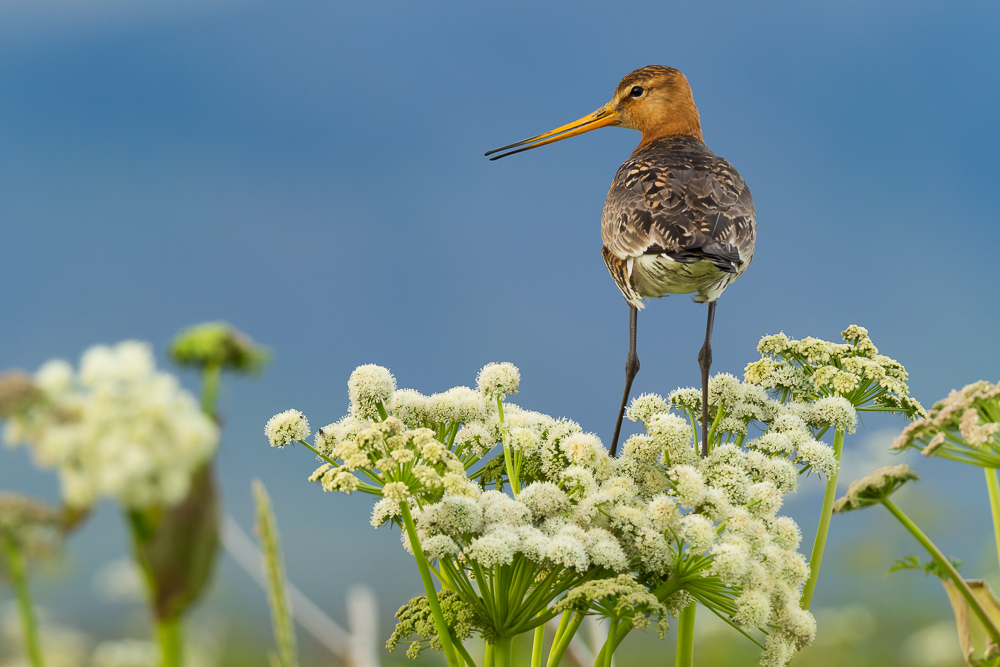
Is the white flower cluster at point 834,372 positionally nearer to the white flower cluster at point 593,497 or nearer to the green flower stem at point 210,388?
the white flower cluster at point 593,497

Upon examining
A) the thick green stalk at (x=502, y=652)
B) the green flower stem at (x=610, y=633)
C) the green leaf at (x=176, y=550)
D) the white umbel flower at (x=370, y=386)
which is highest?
the white umbel flower at (x=370, y=386)

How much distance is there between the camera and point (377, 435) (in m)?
2.55

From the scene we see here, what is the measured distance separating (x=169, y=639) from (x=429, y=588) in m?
1.75

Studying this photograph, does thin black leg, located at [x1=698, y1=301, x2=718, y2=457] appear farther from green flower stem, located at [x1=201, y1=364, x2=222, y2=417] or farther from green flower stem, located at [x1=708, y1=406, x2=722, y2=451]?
green flower stem, located at [x1=201, y1=364, x2=222, y2=417]

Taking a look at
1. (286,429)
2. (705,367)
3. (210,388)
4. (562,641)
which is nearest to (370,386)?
(286,429)

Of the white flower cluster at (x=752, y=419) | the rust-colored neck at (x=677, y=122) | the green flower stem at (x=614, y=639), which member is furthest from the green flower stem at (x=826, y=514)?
the rust-colored neck at (x=677, y=122)

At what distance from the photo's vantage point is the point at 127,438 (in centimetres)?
96

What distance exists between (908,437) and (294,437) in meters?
2.16

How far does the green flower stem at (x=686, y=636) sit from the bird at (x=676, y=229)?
66cm

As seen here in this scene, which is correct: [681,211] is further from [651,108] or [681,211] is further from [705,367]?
[651,108]

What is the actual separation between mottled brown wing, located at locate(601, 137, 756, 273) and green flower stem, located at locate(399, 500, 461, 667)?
1611 mm

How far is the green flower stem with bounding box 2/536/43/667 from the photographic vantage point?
1013 mm

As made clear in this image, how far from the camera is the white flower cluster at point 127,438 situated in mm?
939

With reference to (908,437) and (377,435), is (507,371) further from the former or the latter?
(908,437)
